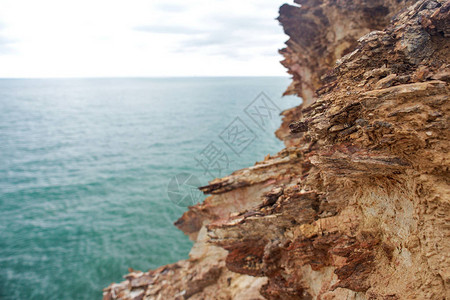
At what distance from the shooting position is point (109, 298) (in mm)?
17016

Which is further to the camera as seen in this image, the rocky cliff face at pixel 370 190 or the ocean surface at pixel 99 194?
the ocean surface at pixel 99 194

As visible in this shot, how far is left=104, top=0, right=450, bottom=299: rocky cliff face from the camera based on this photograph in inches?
192

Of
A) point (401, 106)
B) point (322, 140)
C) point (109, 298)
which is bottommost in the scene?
point (109, 298)

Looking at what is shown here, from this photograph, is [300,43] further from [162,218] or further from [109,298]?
[162,218]

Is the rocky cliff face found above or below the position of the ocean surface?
above

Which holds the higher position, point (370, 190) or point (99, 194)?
point (370, 190)

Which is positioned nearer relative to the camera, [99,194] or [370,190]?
[370,190]

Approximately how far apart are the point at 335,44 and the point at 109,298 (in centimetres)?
1990

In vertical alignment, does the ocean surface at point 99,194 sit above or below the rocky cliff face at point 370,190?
below

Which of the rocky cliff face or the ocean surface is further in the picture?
the ocean surface

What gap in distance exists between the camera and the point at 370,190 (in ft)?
21.2

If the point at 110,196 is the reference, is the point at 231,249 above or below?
above


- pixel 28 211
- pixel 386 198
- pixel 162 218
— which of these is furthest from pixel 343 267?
pixel 28 211

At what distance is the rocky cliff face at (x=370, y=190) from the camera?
16.0 ft
